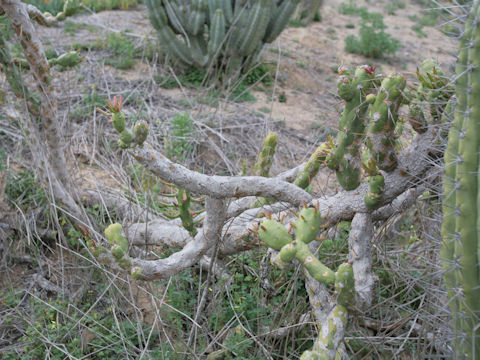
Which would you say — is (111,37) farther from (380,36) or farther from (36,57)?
(380,36)

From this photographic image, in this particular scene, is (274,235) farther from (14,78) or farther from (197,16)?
(197,16)

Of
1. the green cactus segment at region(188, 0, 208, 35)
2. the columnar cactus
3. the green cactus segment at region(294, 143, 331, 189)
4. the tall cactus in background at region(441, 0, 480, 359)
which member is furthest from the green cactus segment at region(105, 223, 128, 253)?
the green cactus segment at region(188, 0, 208, 35)

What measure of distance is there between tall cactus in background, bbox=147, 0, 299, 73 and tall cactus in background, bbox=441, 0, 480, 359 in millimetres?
4231

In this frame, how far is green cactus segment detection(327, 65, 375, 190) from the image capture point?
200cm

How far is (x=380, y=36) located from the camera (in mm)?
7457

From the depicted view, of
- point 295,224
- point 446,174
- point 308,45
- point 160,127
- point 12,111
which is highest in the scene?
point 446,174

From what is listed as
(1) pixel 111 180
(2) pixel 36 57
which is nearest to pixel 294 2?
(1) pixel 111 180

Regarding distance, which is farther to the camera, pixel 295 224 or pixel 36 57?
pixel 36 57

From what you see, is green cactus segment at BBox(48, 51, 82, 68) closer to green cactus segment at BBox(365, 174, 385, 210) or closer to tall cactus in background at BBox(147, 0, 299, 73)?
green cactus segment at BBox(365, 174, 385, 210)

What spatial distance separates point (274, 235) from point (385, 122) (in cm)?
74

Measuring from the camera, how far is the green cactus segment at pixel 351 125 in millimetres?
1996

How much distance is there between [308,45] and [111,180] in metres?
5.62

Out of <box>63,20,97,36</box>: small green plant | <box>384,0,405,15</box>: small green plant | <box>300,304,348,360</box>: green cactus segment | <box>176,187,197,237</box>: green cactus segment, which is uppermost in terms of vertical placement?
<box>176,187,197,237</box>: green cactus segment

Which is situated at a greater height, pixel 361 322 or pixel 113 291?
pixel 113 291
